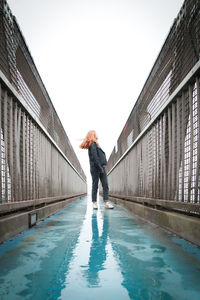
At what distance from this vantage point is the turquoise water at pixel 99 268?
1.18m

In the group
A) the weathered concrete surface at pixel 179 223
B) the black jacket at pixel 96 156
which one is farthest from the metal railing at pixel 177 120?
the black jacket at pixel 96 156

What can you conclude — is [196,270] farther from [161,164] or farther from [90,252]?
[161,164]

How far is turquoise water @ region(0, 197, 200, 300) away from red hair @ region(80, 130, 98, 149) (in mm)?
3269

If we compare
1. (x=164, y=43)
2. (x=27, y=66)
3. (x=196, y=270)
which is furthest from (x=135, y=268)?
(x=27, y=66)

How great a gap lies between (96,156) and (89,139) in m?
0.40

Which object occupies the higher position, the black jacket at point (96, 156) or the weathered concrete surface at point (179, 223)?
the black jacket at point (96, 156)

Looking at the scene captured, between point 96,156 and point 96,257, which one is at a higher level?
point 96,156

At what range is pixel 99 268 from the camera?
1503 mm

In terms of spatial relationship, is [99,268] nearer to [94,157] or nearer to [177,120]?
[177,120]

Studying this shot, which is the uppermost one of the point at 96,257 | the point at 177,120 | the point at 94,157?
the point at 177,120

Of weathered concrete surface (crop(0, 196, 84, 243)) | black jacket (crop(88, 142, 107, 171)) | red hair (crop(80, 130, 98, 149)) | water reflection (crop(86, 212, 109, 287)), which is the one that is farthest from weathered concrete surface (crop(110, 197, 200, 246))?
red hair (crop(80, 130, 98, 149))

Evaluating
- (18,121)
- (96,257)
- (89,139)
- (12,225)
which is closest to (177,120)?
(96,257)

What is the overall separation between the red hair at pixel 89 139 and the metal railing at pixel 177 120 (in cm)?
158

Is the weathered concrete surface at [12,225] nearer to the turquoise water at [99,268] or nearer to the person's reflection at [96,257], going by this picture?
the turquoise water at [99,268]
